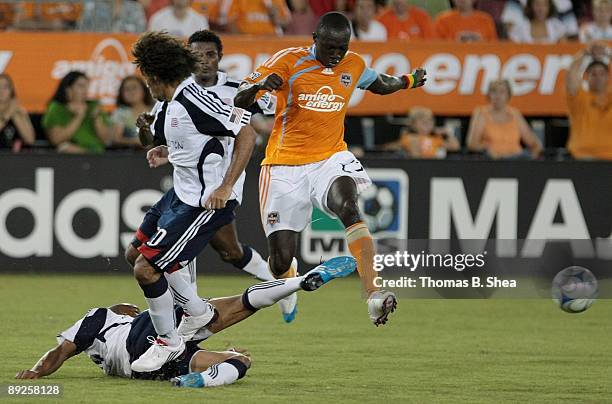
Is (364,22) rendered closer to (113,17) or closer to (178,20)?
(178,20)

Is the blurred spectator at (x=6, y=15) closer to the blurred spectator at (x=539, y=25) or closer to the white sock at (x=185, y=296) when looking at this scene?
the blurred spectator at (x=539, y=25)

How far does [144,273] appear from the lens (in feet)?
25.6

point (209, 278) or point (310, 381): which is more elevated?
point (310, 381)

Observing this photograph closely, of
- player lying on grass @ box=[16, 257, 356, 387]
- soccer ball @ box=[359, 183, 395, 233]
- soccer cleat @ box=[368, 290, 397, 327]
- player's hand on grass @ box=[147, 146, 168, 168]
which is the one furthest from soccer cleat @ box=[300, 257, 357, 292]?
soccer ball @ box=[359, 183, 395, 233]

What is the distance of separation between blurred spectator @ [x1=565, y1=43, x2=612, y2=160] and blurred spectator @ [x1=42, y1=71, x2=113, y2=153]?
5.35m

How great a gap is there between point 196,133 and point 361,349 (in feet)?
8.12

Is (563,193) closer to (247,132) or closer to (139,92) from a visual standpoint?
(139,92)

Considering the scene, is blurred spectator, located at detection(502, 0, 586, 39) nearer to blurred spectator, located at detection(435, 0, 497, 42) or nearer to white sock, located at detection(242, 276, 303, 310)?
blurred spectator, located at detection(435, 0, 497, 42)

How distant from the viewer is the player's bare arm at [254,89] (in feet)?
29.0

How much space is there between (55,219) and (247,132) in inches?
258

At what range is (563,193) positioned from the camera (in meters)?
14.6

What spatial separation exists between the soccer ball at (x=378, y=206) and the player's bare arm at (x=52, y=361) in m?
7.09

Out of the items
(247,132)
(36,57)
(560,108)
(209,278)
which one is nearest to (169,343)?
(247,132)

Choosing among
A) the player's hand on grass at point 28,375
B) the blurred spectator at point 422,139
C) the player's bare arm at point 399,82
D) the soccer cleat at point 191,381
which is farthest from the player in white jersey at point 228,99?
the blurred spectator at point 422,139
